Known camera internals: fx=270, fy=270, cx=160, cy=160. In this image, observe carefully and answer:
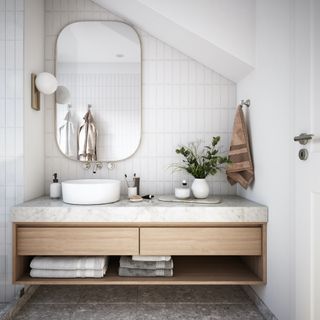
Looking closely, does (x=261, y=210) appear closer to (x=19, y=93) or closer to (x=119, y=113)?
(x=119, y=113)

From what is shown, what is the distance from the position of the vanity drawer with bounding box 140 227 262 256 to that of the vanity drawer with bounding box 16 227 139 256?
4.0 inches

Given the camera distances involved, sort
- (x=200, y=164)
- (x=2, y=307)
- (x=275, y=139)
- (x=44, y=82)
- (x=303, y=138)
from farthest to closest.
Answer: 1. (x=200, y=164)
2. (x=44, y=82)
3. (x=2, y=307)
4. (x=275, y=139)
5. (x=303, y=138)

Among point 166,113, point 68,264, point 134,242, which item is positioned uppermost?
point 166,113

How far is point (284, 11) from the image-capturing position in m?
1.63

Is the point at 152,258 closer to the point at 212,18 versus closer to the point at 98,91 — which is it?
the point at 98,91

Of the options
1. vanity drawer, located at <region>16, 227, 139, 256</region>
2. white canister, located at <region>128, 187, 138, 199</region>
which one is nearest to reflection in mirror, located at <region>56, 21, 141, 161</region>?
white canister, located at <region>128, 187, 138, 199</region>

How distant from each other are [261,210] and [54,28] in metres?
2.27

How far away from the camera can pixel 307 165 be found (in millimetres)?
1394

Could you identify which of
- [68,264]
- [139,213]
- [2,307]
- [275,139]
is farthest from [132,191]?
[2,307]

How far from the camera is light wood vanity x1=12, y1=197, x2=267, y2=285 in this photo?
181 centimetres

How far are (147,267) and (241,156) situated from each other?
3.54ft

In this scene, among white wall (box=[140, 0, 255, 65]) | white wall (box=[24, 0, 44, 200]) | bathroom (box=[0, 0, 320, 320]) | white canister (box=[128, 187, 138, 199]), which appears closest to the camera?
bathroom (box=[0, 0, 320, 320])

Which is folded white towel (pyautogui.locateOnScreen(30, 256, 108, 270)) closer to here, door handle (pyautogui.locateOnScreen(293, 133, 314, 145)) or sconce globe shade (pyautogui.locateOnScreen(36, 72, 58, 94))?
sconce globe shade (pyautogui.locateOnScreen(36, 72, 58, 94))

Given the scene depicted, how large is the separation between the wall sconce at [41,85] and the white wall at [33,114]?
37 mm
